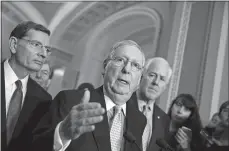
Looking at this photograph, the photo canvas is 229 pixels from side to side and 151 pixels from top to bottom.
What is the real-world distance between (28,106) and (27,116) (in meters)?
0.06

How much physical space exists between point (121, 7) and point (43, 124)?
7.66 meters

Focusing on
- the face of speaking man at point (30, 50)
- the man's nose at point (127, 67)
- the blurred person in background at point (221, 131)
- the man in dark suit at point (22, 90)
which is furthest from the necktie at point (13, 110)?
the blurred person in background at point (221, 131)

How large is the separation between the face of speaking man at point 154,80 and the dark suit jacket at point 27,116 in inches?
33.1

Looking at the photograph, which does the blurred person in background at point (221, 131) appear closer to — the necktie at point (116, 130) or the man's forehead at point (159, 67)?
the man's forehead at point (159, 67)

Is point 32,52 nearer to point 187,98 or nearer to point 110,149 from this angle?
point 110,149

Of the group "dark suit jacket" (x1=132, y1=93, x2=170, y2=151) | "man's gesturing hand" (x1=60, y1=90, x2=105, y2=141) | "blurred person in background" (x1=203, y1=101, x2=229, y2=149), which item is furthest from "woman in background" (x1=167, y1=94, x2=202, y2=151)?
"man's gesturing hand" (x1=60, y1=90, x2=105, y2=141)

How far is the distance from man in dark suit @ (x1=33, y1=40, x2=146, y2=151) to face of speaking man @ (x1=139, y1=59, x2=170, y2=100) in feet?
2.44

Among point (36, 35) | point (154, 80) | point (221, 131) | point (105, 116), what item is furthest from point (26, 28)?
point (221, 131)

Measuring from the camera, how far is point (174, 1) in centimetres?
625

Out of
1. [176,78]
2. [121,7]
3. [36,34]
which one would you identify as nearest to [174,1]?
[176,78]

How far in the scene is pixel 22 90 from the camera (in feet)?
5.70

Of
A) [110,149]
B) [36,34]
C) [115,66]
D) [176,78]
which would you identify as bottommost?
[110,149]

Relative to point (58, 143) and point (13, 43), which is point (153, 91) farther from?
point (58, 143)

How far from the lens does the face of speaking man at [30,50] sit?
179cm
